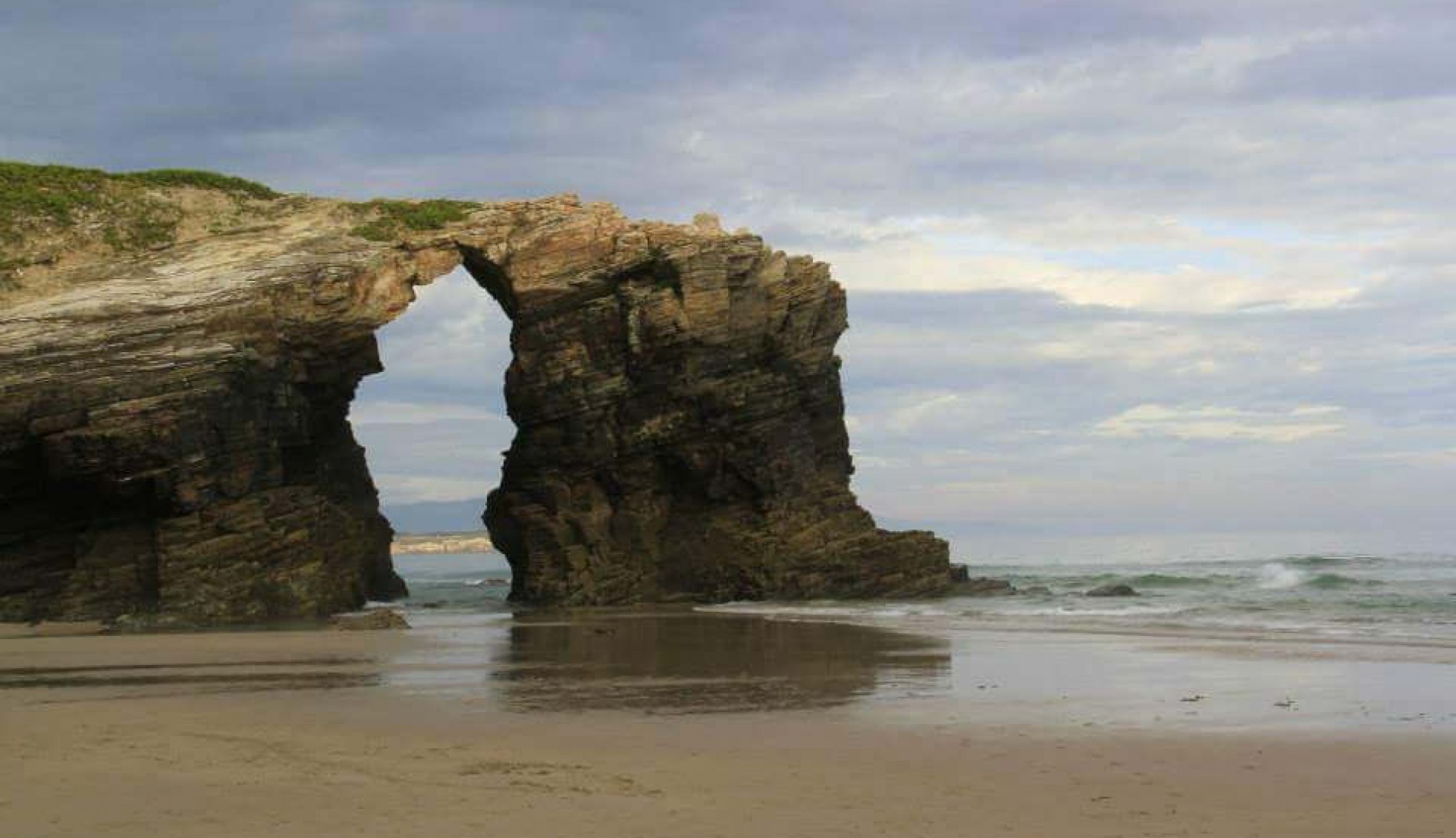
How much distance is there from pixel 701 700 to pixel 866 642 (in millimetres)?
9221

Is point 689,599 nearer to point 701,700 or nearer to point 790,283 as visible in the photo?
point 790,283

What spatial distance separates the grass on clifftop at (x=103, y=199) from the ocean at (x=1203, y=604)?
1315cm

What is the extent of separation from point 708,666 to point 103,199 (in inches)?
1042

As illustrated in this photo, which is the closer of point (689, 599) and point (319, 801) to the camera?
point (319, 801)

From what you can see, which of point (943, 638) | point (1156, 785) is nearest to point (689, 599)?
point (943, 638)

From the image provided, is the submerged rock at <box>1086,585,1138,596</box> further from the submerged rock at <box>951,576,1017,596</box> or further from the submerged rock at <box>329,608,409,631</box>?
the submerged rock at <box>329,608,409,631</box>

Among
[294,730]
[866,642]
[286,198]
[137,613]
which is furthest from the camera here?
[286,198]

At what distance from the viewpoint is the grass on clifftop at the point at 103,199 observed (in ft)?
123

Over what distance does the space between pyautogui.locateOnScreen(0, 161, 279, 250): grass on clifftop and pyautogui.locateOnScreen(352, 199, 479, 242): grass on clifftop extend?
332 cm

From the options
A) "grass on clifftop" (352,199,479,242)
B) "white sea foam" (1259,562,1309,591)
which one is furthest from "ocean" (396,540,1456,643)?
"grass on clifftop" (352,199,479,242)

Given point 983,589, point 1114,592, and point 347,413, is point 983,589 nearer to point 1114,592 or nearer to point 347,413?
point 1114,592

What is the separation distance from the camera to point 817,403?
146 ft

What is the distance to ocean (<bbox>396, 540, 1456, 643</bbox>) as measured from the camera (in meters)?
28.8

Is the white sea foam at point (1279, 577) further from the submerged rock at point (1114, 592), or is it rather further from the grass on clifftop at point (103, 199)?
the grass on clifftop at point (103, 199)
